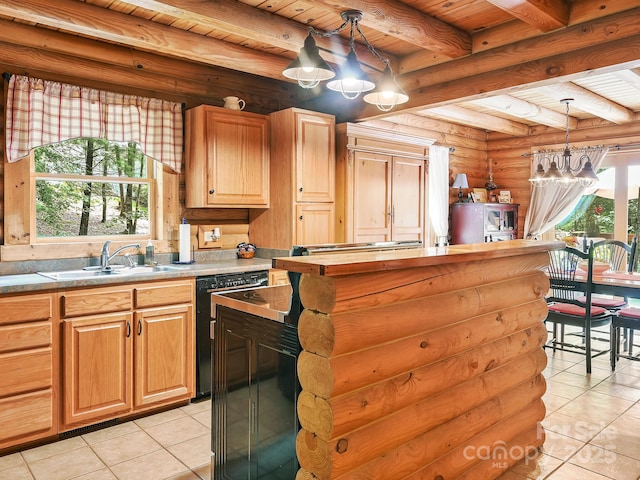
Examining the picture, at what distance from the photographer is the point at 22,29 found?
9.93ft

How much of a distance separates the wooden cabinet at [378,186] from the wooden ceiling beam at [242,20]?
108 cm

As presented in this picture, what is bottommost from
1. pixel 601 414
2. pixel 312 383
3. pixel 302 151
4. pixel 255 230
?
pixel 601 414

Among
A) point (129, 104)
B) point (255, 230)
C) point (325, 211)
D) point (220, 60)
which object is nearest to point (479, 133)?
point (325, 211)

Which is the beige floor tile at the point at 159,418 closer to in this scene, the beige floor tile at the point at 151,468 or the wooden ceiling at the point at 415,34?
the beige floor tile at the point at 151,468

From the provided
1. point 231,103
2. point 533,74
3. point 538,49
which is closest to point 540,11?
point 538,49

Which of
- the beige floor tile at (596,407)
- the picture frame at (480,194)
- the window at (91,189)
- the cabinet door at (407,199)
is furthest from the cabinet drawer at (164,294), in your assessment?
the picture frame at (480,194)

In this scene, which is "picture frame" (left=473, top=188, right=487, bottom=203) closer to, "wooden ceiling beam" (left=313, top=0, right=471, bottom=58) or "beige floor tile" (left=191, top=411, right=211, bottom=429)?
"wooden ceiling beam" (left=313, top=0, right=471, bottom=58)

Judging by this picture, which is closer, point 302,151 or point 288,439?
point 288,439

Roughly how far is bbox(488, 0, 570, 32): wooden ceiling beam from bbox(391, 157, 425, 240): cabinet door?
6.60ft

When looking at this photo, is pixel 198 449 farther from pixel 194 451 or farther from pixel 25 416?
pixel 25 416

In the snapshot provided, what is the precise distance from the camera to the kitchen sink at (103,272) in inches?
120

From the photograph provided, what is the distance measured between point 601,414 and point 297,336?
2529 millimetres

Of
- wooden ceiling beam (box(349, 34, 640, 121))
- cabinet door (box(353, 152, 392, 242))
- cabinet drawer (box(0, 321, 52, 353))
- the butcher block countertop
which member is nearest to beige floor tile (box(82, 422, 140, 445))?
cabinet drawer (box(0, 321, 52, 353))

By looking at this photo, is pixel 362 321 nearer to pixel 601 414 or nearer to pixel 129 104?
pixel 601 414
